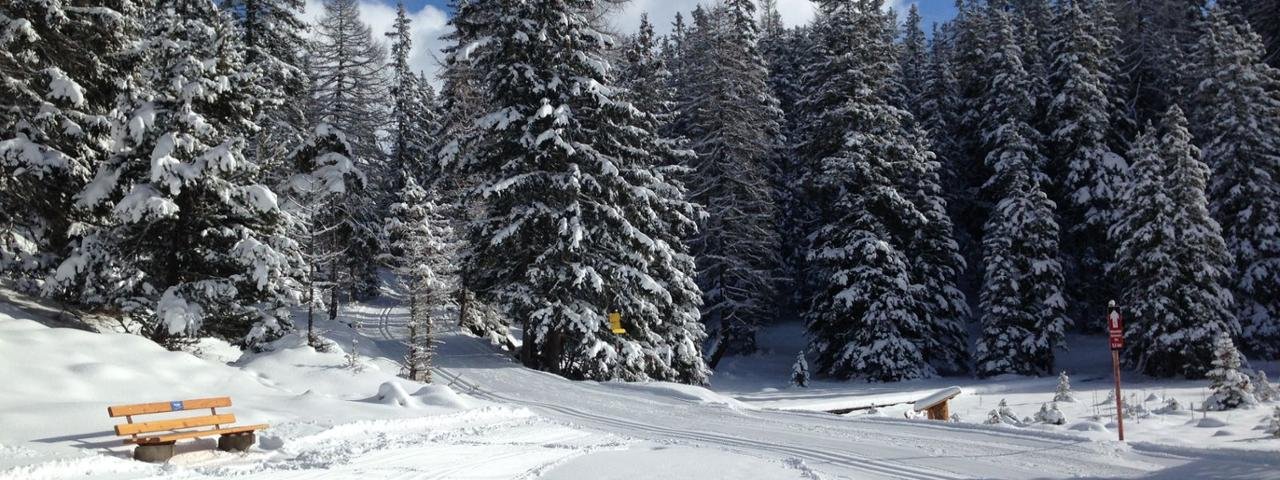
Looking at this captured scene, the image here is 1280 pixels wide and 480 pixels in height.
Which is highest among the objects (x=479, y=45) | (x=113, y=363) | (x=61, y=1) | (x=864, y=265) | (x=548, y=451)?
(x=479, y=45)

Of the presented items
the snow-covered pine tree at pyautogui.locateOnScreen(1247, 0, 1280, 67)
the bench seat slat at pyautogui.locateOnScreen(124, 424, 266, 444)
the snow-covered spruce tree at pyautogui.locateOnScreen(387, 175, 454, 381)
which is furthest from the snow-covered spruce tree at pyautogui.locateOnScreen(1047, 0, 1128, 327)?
the bench seat slat at pyautogui.locateOnScreen(124, 424, 266, 444)

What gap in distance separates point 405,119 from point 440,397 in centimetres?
3208

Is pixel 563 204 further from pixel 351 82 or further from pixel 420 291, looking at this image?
pixel 351 82

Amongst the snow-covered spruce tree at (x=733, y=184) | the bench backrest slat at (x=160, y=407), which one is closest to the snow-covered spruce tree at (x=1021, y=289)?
the snow-covered spruce tree at (x=733, y=184)

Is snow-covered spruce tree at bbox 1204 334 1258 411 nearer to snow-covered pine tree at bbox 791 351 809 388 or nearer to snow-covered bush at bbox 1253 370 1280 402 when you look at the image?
snow-covered bush at bbox 1253 370 1280 402

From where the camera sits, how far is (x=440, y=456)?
34.5 feet

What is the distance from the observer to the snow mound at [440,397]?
1532 centimetres

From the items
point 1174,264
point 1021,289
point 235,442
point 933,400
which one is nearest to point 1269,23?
point 1174,264

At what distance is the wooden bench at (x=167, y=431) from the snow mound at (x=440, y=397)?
499 centimetres

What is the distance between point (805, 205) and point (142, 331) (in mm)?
31272

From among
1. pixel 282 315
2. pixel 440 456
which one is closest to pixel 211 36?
pixel 282 315

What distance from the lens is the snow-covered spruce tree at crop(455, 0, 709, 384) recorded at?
23125 mm

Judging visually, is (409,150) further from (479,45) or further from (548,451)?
(548,451)

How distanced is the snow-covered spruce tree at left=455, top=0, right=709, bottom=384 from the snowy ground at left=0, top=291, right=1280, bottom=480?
12.1ft
